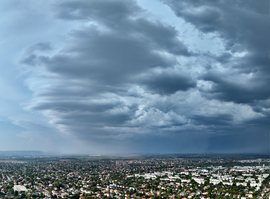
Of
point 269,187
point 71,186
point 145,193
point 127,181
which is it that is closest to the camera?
point 145,193

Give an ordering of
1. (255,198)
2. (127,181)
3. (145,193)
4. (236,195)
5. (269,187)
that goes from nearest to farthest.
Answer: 1. (255,198)
2. (236,195)
3. (145,193)
4. (269,187)
5. (127,181)

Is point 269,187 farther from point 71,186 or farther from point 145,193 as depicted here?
point 71,186

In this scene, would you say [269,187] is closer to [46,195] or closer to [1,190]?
[46,195]

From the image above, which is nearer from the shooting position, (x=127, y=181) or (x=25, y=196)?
(x=25, y=196)

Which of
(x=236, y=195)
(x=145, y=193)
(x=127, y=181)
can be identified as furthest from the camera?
(x=127, y=181)

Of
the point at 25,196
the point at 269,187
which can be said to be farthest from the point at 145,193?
the point at 269,187

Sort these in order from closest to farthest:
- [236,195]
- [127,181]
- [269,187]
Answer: [236,195]
[269,187]
[127,181]

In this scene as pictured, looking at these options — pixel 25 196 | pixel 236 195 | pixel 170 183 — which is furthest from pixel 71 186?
pixel 236 195

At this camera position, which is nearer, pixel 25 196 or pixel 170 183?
pixel 25 196

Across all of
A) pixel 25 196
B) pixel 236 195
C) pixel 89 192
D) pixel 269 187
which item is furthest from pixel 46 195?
pixel 269 187
